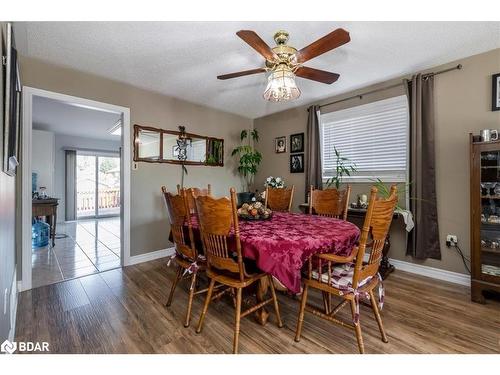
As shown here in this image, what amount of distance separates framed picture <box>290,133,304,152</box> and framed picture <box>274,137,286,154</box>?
17 cm

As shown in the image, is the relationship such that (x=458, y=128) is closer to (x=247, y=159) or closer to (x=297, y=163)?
(x=297, y=163)

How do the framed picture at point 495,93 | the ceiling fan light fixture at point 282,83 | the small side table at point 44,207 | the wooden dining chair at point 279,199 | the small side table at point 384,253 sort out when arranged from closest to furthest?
the ceiling fan light fixture at point 282,83 < the framed picture at point 495,93 < the small side table at point 384,253 < the wooden dining chair at point 279,199 < the small side table at point 44,207

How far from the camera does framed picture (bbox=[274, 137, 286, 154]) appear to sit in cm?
423

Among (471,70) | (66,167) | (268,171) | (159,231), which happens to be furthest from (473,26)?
(66,167)

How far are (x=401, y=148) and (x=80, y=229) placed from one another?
6.48 m

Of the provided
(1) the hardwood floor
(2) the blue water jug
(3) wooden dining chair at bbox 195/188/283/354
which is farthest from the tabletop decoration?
(2) the blue water jug

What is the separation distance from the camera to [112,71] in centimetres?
277

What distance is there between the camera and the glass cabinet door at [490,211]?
7.07ft

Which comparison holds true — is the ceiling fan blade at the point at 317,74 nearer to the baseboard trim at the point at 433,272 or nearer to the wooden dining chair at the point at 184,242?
the wooden dining chair at the point at 184,242

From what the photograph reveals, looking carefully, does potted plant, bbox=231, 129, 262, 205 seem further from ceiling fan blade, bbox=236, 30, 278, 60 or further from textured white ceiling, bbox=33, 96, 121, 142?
ceiling fan blade, bbox=236, 30, 278, 60

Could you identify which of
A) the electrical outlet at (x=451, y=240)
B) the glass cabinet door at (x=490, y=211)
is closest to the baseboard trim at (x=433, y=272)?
the electrical outlet at (x=451, y=240)

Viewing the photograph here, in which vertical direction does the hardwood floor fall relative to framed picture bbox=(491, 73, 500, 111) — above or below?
below

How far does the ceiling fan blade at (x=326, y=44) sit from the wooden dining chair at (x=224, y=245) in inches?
47.4
